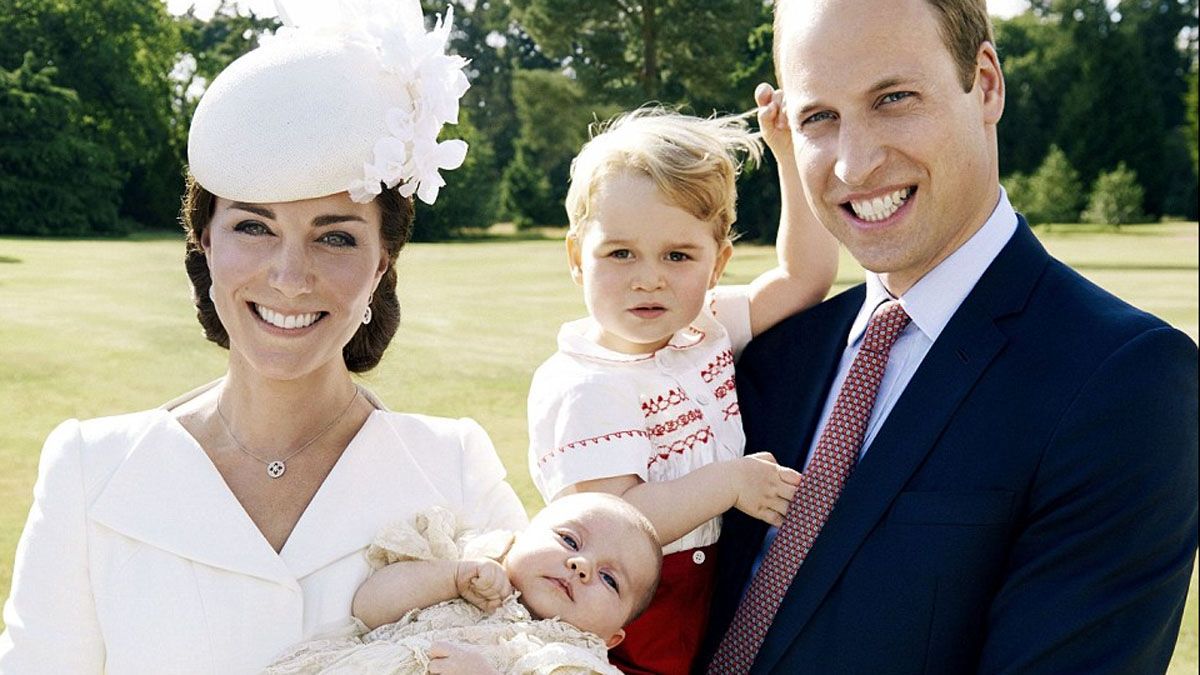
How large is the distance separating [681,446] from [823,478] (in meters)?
0.46

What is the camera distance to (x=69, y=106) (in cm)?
671

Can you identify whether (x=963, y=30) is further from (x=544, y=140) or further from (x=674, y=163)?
(x=544, y=140)

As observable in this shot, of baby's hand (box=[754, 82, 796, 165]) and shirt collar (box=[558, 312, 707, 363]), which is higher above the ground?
baby's hand (box=[754, 82, 796, 165])

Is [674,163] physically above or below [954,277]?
above

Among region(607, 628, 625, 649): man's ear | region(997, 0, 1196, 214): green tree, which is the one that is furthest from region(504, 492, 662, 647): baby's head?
region(997, 0, 1196, 214): green tree

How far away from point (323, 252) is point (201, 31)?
5.00m

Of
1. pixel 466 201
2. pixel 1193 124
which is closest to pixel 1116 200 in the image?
pixel 1193 124

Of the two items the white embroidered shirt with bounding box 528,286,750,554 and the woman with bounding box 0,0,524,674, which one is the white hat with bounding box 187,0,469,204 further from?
the white embroidered shirt with bounding box 528,286,750,554

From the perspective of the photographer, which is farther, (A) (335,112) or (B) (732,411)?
(B) (732,411)

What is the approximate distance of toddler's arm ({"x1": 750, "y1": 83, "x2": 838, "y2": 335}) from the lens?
10.0 feet

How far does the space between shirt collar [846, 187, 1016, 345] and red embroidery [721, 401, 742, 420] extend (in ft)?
1.93

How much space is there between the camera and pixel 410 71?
253cm

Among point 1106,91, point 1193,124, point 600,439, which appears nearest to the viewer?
point 600,439

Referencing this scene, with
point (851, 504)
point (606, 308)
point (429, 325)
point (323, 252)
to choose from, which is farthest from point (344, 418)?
point (429, 325)
